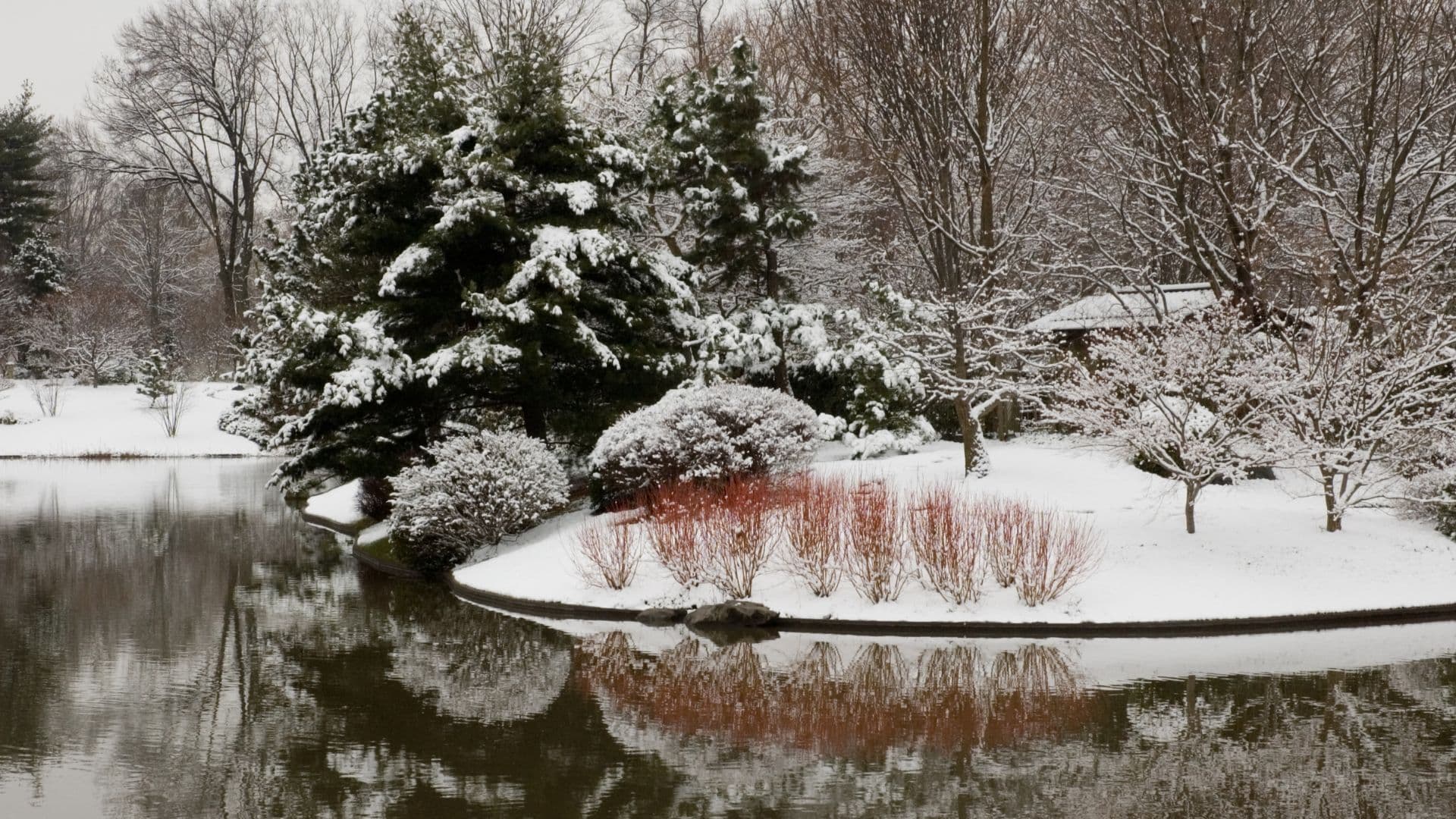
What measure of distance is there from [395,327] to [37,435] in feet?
107

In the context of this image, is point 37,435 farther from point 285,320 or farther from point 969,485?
point 969,485

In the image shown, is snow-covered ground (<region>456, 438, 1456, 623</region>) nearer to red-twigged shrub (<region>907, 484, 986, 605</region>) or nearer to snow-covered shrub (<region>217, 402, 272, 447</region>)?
red-twigged shrub (<region>907, 484, 986, 605</region>)

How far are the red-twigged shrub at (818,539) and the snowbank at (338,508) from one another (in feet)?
42.1

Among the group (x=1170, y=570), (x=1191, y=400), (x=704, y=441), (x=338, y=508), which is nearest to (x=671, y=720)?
(x=1170, y=570)

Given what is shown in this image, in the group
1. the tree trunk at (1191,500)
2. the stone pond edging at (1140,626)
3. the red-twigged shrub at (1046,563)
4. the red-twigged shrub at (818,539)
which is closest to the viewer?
the stone pond edging at (1140,626)

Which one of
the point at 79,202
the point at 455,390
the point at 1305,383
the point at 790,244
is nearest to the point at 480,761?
the point at 1305,383

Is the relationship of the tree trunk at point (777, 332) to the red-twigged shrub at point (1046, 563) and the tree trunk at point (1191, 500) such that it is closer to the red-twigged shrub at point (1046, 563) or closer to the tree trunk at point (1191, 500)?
the tree trunk at point (1191, 500)

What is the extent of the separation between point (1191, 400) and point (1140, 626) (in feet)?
10.8

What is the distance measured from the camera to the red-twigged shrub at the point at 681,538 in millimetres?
13906

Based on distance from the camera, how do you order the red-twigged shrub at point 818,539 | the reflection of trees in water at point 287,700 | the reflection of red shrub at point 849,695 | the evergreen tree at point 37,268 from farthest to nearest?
the evergreen tree at point 37,268
the red-twigged shrub at point 818,539
the reflection of red shrub at point 849,695
the reflection of trees in water at point 287,700

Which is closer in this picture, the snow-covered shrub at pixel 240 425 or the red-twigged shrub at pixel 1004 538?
the red-twigged shrub at pixel 1004 538

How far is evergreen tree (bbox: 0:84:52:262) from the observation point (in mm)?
52719

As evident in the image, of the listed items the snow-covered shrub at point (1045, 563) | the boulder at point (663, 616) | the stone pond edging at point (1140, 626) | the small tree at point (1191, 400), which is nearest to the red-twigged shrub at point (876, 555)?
the stone pond edging at point (1140, 626)

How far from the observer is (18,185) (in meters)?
53.3
